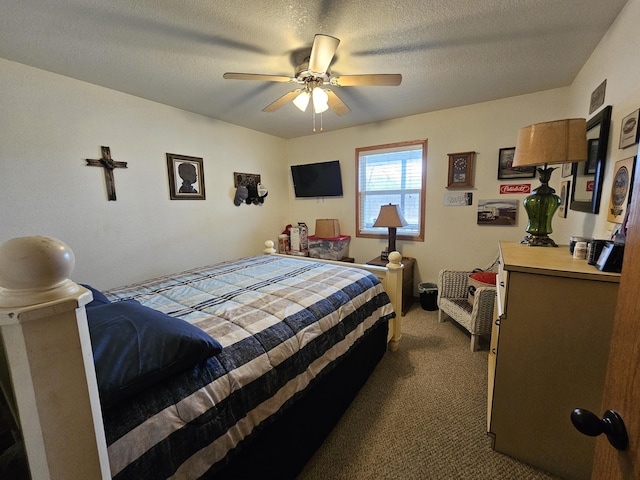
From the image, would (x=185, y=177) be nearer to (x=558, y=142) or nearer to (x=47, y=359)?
(x=47, y=359)

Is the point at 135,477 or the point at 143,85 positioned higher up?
the point at 143,85

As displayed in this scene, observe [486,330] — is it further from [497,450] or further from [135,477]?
[135,477]

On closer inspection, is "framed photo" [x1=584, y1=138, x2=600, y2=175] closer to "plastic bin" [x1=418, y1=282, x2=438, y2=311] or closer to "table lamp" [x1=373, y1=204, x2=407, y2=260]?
"table lamp" [x1=373, y1=204, x2=407, y2=260]

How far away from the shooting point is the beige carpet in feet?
4.26

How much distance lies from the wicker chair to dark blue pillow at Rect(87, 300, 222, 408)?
2.11m

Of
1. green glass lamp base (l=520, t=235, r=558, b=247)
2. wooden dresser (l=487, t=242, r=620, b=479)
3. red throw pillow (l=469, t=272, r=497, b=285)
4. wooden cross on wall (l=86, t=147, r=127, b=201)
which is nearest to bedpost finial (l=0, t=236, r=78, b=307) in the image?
wooden dresser (l=487, t=242, r=620, b=479)

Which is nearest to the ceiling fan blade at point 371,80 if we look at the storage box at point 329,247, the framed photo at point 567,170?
the framed photo at point 567,170

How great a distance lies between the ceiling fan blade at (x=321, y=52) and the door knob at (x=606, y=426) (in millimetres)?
1749

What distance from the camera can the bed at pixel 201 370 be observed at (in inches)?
16.7

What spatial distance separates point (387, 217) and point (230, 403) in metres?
2.67

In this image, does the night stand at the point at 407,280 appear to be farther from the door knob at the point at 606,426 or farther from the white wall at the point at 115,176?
the door knob at the point at 606,426

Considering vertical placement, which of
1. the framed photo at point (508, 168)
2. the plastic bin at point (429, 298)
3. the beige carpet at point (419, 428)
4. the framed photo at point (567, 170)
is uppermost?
the framed photo at point (508, 168)

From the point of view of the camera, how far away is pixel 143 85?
2305 mm

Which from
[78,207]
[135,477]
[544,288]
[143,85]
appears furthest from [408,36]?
[78,207]
